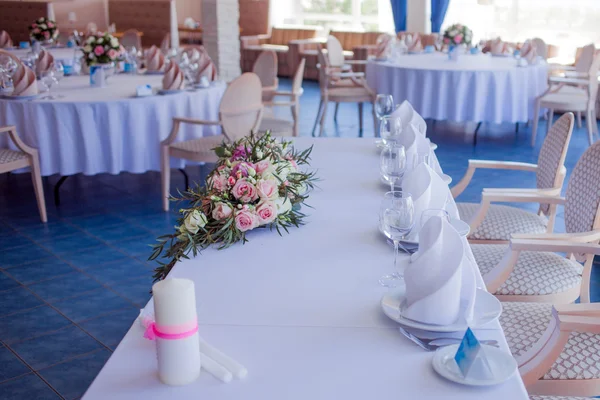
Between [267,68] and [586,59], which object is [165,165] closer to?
[267,68]

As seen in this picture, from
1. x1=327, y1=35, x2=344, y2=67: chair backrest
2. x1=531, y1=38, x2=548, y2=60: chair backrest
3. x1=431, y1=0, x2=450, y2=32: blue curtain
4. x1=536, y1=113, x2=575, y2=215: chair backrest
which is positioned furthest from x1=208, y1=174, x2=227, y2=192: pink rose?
x1=431, y1=0, x2=450, y2=32: blue curtain

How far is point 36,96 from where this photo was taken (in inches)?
188

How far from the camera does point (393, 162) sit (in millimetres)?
2312

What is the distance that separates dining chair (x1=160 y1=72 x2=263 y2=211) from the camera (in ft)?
15.3

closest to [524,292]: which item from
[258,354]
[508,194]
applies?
[508,194]

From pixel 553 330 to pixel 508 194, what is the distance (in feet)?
4.05

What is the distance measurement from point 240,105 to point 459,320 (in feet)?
11.4

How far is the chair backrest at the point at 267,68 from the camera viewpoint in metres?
6.24

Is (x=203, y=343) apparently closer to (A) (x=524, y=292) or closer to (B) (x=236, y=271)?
(B) (x=236, y=271)

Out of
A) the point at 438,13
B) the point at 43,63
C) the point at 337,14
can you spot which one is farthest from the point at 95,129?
the point at 337,14

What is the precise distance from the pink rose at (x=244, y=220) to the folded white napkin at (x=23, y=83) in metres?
3.36

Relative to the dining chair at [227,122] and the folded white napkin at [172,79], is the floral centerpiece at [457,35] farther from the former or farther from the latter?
the folded white napkin at [172,79]

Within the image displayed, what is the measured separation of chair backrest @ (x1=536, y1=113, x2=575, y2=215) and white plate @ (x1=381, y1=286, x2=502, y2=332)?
63.4 inches

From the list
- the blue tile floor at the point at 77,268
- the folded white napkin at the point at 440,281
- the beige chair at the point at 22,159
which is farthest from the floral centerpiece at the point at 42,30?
the folded white napkin at the point at 440,281
